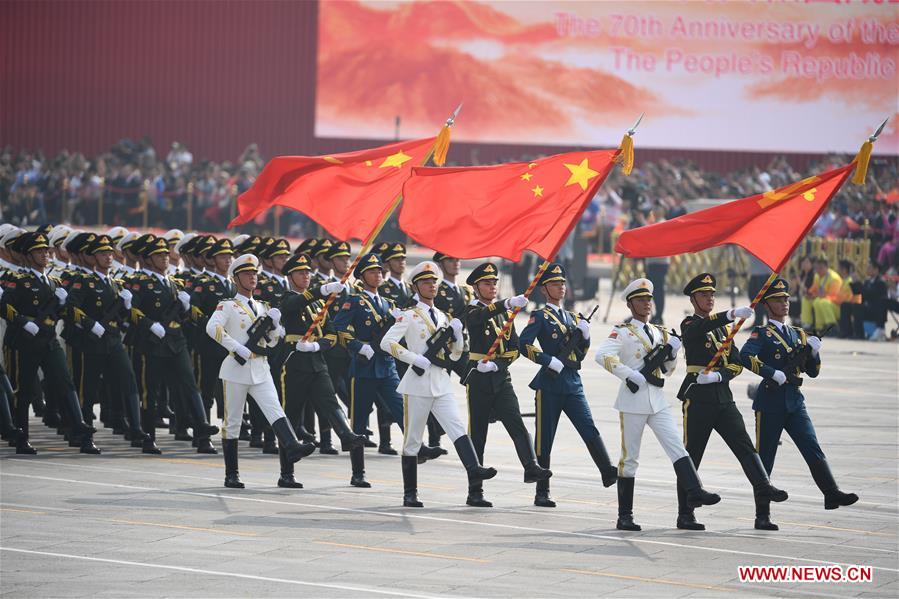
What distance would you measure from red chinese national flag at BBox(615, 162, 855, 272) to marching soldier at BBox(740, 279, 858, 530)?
16.1 inches

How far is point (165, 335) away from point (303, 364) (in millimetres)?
1814

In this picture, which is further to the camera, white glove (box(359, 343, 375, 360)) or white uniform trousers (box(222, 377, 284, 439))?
white glove (box(359, 343, 375, 360))

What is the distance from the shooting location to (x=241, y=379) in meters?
13.0

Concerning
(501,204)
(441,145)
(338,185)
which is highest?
(441,145)

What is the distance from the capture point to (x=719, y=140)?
36938mm

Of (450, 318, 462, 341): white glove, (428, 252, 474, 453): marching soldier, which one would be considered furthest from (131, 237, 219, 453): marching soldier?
(450, 318, 462, 341): white glove

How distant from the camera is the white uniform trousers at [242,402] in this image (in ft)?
42.8

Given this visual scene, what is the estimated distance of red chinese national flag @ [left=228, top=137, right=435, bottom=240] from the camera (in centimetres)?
1407

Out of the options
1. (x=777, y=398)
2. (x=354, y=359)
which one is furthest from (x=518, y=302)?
(x=354, y=359)

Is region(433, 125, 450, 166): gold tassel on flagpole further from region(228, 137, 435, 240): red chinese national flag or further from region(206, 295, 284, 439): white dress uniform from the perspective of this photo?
region(206, 295, 284, 439): white dress uniform

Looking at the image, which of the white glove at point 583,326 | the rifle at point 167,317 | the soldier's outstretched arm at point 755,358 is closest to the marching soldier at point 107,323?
the rifle at point 167,317

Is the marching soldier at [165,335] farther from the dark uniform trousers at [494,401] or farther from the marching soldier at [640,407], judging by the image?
the marching soldier at [640,407]

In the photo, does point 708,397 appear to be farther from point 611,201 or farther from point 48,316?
point 611,201

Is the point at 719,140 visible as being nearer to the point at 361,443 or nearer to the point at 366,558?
the point at 361,443
